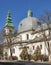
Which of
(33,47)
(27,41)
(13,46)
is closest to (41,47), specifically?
(33,47)

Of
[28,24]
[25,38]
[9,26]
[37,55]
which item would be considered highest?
[9,26]

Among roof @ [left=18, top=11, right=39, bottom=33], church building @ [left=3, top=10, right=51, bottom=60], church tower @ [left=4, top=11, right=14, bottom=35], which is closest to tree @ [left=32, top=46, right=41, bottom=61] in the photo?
church building @ [left=3, top=10, right=51, bottom=60]

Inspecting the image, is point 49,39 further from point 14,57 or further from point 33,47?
point 14,57

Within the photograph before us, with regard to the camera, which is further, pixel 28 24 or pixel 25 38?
pixel 28 24

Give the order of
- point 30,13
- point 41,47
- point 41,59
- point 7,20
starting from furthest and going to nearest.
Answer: point 7,20 → point 30,13 → point 41,47 → point 41,59

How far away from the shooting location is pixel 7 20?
88.6m

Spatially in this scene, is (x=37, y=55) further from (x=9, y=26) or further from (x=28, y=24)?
(x=9, y=26)

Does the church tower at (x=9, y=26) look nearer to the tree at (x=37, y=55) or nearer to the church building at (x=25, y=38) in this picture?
the church building at (x=25, y=38)

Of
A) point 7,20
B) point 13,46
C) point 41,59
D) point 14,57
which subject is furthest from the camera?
point 7,20

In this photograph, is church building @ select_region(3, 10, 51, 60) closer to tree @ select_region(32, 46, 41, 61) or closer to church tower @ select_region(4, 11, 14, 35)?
tree @ select_region(32, 46, 41, 61)

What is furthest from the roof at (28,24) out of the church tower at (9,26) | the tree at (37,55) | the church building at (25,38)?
the tree at (37,55)

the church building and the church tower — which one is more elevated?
the church tower

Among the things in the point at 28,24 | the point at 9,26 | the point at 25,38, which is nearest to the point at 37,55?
the point at 25,38

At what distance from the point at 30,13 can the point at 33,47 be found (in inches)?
756
